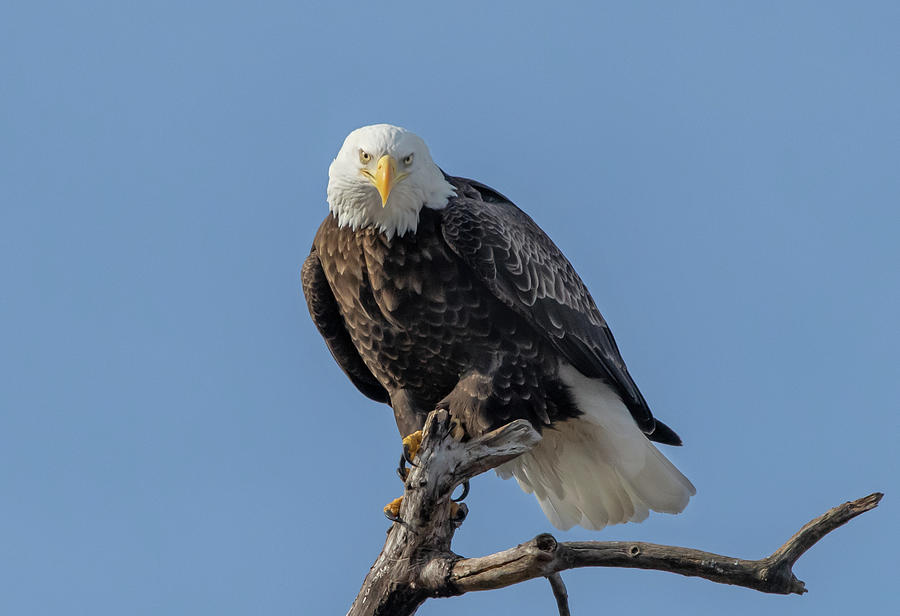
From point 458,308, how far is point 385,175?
33.2 inches

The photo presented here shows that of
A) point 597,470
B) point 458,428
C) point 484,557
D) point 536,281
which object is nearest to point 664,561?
point 484,557

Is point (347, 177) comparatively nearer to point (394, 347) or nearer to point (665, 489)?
point (394, 347)

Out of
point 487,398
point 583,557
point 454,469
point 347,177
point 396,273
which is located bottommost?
point 583,557

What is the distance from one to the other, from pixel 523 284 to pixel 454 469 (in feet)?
4.13

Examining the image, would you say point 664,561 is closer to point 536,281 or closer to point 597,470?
point 536,281

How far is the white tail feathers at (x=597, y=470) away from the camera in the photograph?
7250 mm

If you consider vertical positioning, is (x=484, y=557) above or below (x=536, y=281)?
below

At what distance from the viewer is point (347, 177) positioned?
6.73 m

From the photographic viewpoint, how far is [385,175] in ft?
21.2

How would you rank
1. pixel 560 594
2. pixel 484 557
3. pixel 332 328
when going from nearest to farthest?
pixel 484 557, pixel 560 594, pixel 332 328

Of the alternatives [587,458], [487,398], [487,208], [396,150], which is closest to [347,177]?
[396,150]

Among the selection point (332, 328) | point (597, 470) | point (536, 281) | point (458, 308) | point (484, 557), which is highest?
point (536, 281)

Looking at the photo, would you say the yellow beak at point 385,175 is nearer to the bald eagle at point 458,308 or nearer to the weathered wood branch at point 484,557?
the bald eagle at point 458,308

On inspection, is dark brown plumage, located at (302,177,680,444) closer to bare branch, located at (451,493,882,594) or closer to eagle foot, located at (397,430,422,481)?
eagle foot, located at (397,430,422,481)
